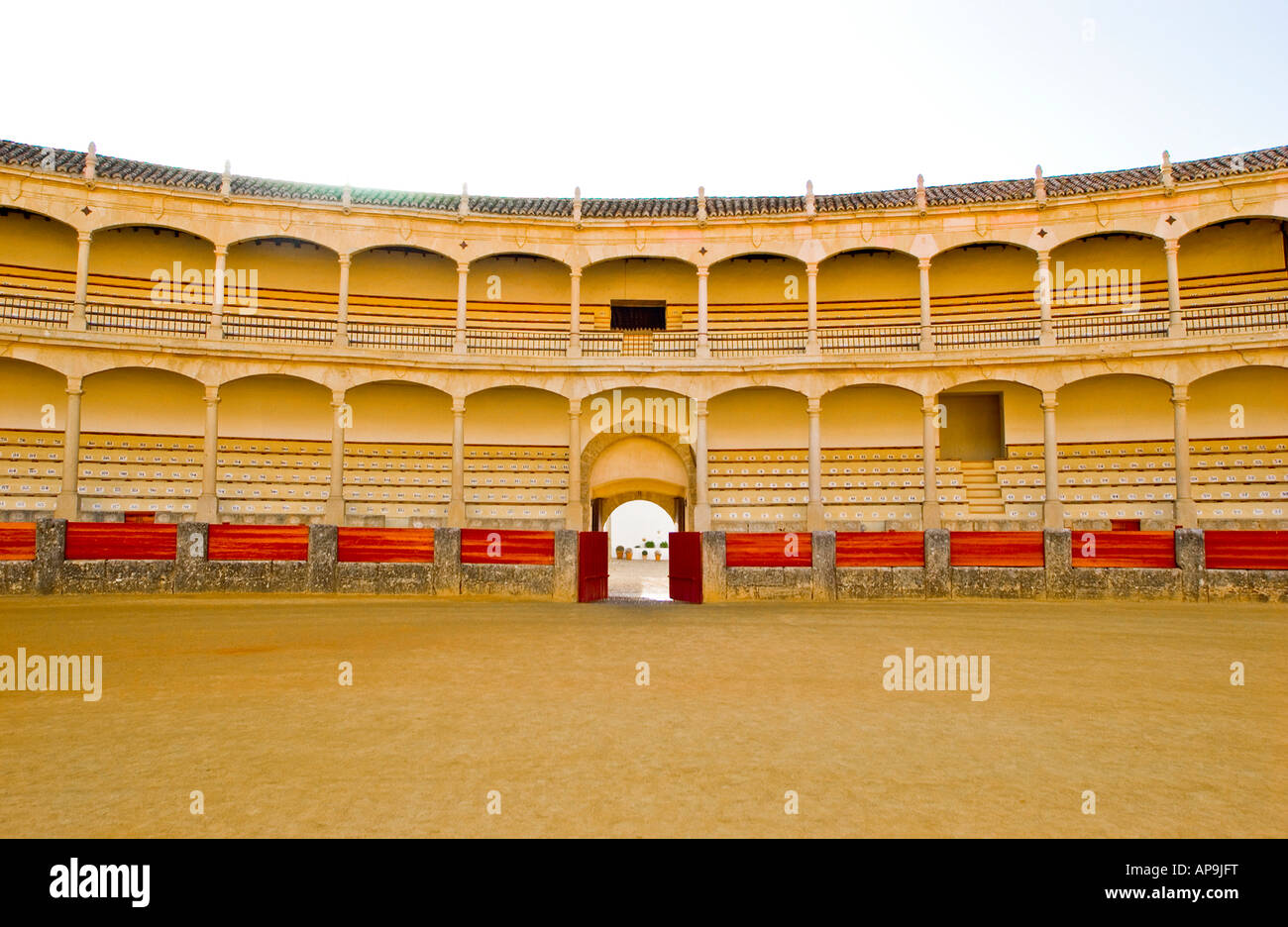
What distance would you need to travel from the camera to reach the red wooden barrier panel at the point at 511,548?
15500 mm

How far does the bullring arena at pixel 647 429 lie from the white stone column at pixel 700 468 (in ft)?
0.30

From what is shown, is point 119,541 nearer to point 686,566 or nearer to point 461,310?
point 461,310

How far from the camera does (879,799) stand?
3865 mm

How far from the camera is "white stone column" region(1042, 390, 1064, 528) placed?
1852 centimetres

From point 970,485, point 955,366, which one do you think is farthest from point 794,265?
point 970,485

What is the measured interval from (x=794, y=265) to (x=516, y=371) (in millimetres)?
9274

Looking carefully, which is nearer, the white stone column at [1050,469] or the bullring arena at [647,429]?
the bullring arena at [647,429]

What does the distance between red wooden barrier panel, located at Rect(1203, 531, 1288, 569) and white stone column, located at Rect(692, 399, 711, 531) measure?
35.5 feet

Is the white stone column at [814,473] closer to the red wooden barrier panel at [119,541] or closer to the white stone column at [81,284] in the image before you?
the red wooden barrier panel at [119,541]

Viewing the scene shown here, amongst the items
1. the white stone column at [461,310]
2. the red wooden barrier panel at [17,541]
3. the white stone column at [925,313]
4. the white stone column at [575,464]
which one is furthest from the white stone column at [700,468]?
the red wooden barrier panel at [17,541]

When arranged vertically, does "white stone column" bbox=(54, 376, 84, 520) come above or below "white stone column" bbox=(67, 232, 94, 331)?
below

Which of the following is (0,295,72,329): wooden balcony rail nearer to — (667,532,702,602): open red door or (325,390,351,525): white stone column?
(325,390,351,525): white stone column

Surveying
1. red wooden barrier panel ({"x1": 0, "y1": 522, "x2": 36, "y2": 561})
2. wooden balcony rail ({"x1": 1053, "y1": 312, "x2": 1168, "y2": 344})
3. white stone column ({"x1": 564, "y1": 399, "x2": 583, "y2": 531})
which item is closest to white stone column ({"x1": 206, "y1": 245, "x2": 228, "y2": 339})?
red wooden barrier panel ({"x1": 0, "y1": 522, "x2": 36, "y2": 561})

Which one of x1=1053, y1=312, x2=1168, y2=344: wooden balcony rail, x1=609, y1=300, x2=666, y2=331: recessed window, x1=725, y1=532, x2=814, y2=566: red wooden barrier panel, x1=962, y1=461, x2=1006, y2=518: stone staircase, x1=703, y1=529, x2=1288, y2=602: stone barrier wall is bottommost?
x1=703, y1=529, x2=1288, y2=602: stone barrier wall
